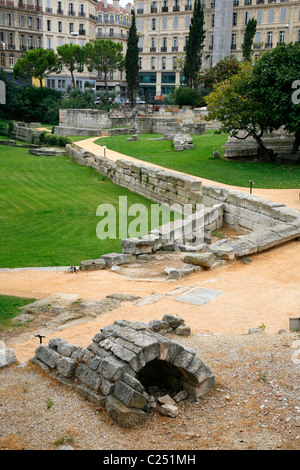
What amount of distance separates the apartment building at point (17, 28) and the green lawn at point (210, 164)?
117ft

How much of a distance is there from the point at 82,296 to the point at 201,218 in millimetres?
6296

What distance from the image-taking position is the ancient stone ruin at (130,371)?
619 centimetres

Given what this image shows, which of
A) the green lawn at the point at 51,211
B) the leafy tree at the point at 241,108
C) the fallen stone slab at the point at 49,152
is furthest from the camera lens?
the fallen stone slab at the point at 49,152

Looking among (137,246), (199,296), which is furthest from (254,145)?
(199,296)

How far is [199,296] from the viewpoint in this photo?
36.0 feet

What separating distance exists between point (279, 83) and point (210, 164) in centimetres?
528

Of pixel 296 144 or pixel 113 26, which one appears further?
pixel 113 26

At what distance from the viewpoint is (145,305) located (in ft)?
34.7

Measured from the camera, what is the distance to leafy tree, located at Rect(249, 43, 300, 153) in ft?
81.7

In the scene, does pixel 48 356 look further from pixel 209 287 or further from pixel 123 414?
pixel 209 287

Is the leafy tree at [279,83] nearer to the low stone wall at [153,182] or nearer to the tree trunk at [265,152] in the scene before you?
the tree trunk at [265,152]
